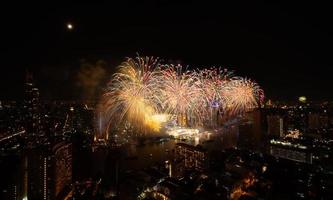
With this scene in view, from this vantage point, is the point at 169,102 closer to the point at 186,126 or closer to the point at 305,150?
the point at 186,126

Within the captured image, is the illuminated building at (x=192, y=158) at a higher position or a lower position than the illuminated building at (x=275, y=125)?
lower

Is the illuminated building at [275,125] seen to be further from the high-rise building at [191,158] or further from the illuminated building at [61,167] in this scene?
the illuminated building at [61,167]

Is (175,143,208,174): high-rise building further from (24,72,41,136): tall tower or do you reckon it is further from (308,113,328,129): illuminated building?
(308,113,328,129): illuminated building

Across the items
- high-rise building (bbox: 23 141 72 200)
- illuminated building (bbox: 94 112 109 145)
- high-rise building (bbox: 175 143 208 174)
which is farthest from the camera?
illuminated building (bbox: 94 112 109 145)

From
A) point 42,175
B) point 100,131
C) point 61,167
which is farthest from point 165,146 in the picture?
point 42,175

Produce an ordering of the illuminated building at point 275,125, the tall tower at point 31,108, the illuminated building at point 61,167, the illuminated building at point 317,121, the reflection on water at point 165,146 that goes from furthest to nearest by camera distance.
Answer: the illuminated building at point 317,121
the illuminated building at point 275,125
the reflection on water at point 165,146
the tall tower at point 31,108
the illuminated building at point 61,167

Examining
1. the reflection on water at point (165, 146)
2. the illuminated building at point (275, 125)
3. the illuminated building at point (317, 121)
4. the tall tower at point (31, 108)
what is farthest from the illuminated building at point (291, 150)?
the tall tower at point (31, 108)

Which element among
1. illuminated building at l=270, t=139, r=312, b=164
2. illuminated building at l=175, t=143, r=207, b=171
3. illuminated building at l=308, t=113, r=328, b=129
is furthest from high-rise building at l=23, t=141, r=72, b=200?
illuminated building at l=308, t=113, r=328, b=129
